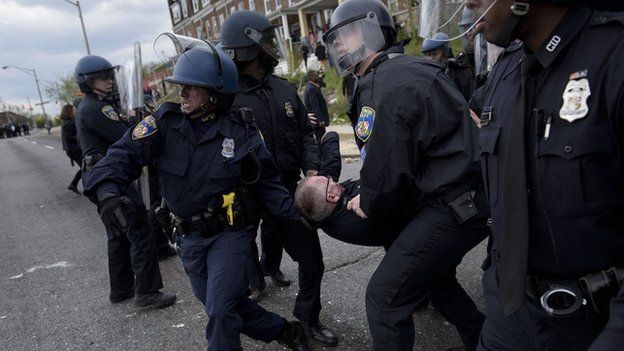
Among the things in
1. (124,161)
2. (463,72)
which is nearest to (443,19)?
(124,161)

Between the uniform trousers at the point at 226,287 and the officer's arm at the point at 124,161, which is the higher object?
the officer's arm at the point at 124,161

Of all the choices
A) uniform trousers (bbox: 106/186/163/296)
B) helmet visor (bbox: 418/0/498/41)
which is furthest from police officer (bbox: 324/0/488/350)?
uniform trousers (bbox: 106/186/163/296)

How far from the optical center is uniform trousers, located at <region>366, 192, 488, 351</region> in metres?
2.19

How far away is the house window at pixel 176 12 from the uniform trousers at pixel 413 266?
193ft

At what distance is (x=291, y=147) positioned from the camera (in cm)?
356

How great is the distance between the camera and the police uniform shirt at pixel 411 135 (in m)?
2.06

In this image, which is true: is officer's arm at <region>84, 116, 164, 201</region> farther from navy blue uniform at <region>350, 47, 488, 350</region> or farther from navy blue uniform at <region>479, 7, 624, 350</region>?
navy blue uniform at <region>479, 7, 624, 350</region>

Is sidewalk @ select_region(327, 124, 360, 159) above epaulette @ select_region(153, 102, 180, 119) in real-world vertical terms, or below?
below

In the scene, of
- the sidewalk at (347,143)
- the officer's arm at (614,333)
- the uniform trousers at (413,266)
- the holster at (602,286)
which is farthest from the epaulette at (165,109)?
the sidewalk at (347,143)

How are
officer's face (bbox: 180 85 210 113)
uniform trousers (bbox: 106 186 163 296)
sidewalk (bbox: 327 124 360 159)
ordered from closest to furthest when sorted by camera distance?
officer's face (bbox: 180 85 210 113) < uniform trousers (bbox: 106 186 163 296) < sidewalk (bbox: 327 124 360 159)

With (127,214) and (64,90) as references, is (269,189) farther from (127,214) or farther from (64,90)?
(64,90)

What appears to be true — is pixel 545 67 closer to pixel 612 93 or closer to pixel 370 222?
pixel 612 93

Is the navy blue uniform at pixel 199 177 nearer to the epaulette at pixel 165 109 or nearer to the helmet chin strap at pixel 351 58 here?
the epaulette at pixel 165 109

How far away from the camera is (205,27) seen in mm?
49344
